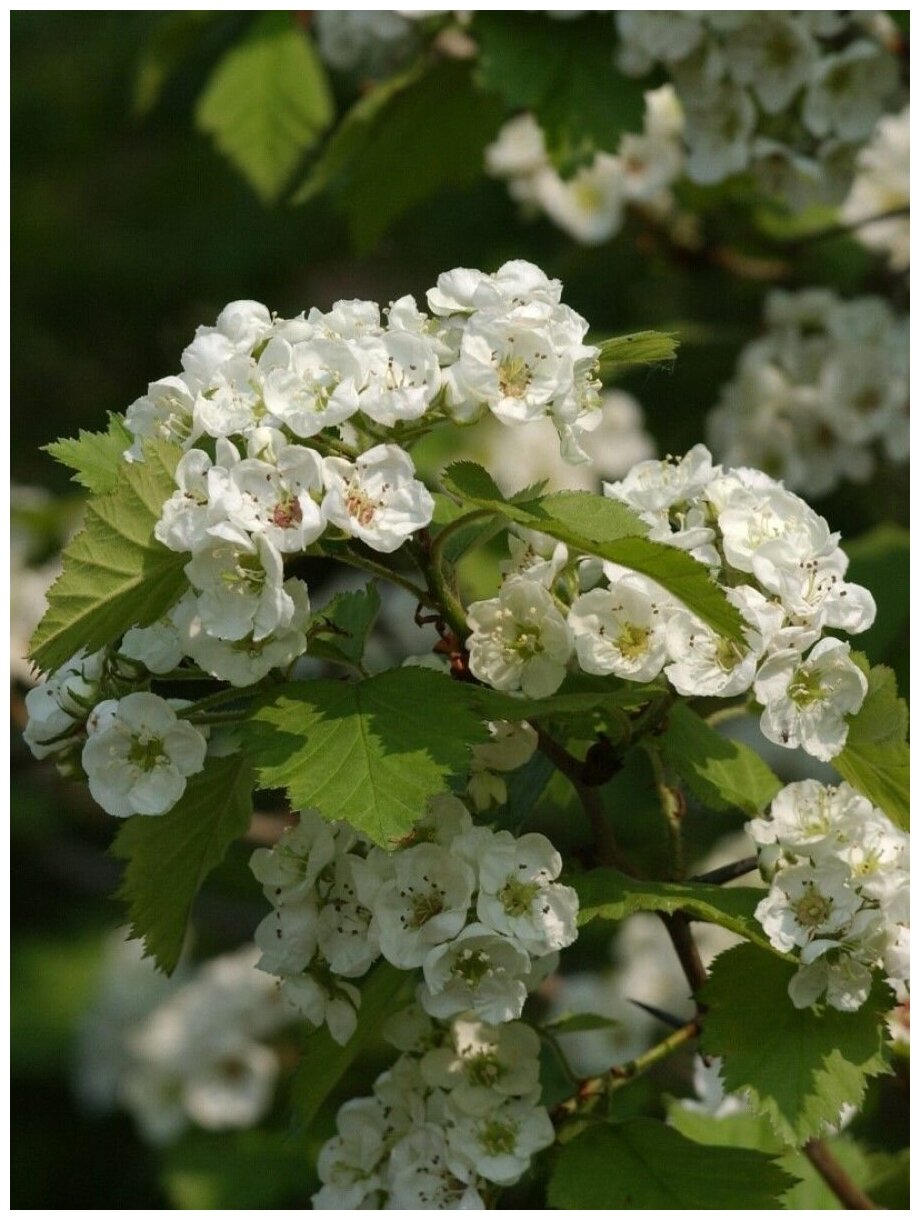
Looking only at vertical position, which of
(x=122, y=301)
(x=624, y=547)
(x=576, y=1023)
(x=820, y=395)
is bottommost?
(x=122, y=301)

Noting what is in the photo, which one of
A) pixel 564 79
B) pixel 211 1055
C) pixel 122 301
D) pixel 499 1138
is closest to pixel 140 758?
pixel 499 1138

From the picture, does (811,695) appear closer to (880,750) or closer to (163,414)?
(880,750)

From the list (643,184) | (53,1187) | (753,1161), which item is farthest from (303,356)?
(53,1187)

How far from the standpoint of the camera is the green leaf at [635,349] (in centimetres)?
156

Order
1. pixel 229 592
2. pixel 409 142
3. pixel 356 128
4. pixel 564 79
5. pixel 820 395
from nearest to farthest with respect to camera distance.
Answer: pixel 229 592, pixel 564 79, pixel 356 128, pixel 409 142, pixel 820 395

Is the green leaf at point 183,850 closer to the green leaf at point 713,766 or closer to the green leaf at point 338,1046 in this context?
the green leaf at point 338,1046

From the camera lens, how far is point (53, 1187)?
15.2 feet

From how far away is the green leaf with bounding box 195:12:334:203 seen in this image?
10.4ft

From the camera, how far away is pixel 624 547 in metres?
1.40

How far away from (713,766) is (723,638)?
228 mm

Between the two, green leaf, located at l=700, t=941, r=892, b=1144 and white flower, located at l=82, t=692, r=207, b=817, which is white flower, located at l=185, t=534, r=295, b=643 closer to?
white flower, located at l=82, t=692, r=207, b=817

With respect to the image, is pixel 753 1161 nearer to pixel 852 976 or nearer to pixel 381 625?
pixel 852 976

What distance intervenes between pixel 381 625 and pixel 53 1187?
187 cm

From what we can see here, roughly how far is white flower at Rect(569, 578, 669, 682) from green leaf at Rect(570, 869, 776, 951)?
19 cm
